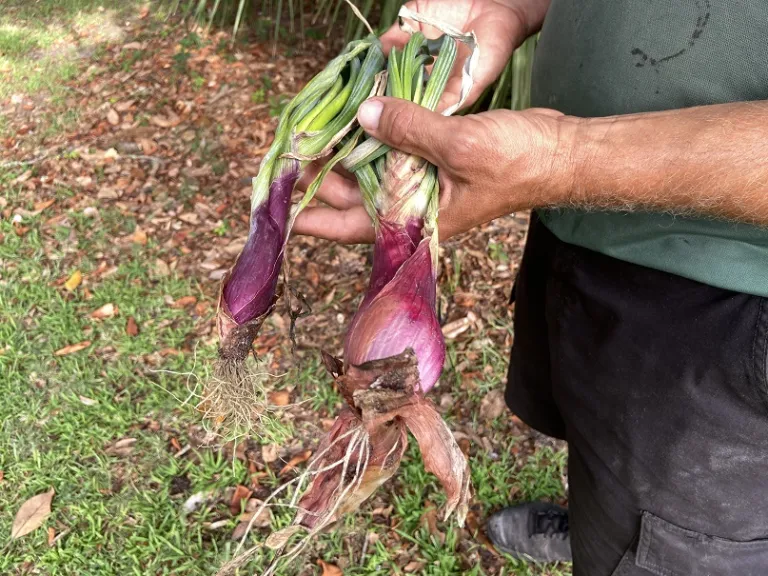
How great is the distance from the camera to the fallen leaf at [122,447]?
2.30m

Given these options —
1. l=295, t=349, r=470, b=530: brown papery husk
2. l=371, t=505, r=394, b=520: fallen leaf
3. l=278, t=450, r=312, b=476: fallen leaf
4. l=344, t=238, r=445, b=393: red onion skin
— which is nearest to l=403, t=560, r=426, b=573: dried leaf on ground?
l=371, t=505, r=394, b=520: fallen leaf

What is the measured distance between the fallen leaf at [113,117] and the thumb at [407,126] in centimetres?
297

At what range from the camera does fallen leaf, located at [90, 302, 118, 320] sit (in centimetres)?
274

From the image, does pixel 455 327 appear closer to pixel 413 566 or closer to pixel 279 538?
pixel 413 566

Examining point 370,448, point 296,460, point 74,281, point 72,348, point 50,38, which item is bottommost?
point 296,460

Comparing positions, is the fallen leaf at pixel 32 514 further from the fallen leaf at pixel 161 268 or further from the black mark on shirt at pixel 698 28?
the black mark on shirt at pixel 698 28

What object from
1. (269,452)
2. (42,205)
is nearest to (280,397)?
(269,452)

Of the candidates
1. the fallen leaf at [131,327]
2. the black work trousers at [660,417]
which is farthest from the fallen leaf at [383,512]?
the fallen leaf at [131,327]

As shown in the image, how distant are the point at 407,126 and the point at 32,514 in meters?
1.98

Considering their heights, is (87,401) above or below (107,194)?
below

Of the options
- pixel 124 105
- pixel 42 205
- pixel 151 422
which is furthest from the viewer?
pixel 124 105

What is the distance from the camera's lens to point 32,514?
2.14m

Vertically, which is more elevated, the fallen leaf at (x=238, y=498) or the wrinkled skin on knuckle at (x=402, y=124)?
the wrinkled skin on knuckle at (x=402, y=124)

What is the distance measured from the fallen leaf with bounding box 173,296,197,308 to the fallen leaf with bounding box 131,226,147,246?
0.46 metres
